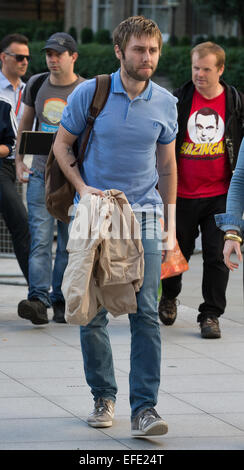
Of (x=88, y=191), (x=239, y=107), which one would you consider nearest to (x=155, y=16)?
(x=239, y=107)

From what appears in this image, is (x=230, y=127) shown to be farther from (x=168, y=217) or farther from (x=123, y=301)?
(x=123, y=301)

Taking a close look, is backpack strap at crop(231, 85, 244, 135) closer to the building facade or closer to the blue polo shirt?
the blue polo shirt

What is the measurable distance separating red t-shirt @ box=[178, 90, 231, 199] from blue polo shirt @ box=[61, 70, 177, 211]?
8.35ft

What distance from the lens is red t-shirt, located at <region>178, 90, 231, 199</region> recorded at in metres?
7.70

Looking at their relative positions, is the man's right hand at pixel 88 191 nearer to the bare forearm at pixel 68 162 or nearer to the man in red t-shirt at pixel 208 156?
the bare forearm at pixel 68 162

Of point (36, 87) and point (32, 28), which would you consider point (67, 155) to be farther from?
point (32, 28)

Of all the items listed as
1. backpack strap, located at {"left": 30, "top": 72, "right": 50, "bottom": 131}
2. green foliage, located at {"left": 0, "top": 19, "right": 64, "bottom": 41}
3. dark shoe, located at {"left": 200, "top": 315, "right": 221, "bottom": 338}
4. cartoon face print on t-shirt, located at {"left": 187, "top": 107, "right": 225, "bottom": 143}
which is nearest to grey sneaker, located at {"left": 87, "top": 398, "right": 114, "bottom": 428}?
dark shoe, located at {"left": 200, "top": 315, "right": 221, "bottom": 338}

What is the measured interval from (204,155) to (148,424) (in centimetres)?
327

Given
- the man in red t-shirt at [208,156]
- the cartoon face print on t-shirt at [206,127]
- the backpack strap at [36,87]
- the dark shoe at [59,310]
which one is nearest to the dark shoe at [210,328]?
the man in red t-shirt at [208,156]

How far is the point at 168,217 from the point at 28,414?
124cm

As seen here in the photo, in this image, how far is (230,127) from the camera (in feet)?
25.2

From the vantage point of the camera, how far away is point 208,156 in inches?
303

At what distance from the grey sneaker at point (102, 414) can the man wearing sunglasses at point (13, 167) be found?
124 inches
